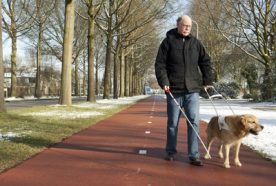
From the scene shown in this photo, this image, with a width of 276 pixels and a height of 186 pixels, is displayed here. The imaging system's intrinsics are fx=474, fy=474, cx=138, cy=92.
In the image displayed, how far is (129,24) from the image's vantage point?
45.8m

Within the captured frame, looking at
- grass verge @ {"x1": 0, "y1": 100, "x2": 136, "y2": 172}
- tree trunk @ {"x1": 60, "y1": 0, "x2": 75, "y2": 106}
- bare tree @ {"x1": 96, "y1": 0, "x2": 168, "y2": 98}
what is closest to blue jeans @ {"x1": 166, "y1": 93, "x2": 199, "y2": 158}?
grass verge @ {"x1": 0, "y1": 100, "x2": 136, "y2": 172}

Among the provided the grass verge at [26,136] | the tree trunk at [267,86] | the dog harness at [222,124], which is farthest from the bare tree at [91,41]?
the dog harness at [222,124]

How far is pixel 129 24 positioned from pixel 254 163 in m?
38.4

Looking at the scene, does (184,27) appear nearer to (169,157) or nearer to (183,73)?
(183,73)

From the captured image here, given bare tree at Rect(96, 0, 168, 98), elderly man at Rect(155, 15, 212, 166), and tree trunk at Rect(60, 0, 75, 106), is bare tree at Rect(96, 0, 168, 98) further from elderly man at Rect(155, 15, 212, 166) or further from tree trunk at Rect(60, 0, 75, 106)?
elderly man at Rect(155, 15, 212, 166)

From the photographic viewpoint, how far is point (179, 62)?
25.9ft

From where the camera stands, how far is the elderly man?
7.89m

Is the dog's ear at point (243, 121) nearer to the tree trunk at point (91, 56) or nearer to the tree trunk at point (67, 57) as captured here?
the tree trunk at point (67, 57)

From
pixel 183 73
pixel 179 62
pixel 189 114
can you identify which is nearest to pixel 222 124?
pixel 189 114

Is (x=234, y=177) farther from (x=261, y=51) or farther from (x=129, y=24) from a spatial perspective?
(x=129, y=24)

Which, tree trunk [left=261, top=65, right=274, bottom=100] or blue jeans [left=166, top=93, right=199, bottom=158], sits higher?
tree trunk [left=261, top=65, right=274, bottom=100]

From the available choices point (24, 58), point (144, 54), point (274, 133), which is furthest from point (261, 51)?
point (24, 58)

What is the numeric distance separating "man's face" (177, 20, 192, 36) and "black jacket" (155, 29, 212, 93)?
10 cm

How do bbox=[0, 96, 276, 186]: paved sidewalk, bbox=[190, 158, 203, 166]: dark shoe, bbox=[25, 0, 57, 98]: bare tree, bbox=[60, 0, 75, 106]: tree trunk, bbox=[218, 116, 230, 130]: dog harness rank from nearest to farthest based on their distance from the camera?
bbox=[0, 96, 276, 186]: paved sidewalk < bbox=[218, 116, 230, 130]: dog harness < bbox=[190, 158, 203, 166]: dark shoe < bbox=[60, 0, 75, 106]: tree trunk < bbox=[25, 0, 57, 98]: bare tree
